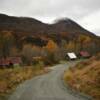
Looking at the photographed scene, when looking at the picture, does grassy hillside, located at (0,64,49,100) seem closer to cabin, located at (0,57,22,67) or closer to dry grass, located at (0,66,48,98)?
dry grass, located at (0,66,48,98)

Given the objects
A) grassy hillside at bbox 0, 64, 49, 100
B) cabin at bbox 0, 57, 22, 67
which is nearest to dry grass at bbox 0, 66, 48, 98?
grassy hillside at bbox 0, 64, 49, 100

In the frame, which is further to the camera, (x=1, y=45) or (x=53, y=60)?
(x=1, y=45)

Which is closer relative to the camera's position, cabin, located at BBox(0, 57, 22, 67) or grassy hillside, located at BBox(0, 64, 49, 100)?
grassy hillside, located at BBox(0, 64, 49, 100)

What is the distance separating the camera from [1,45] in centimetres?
13912

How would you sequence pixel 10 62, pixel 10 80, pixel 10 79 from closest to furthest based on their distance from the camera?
pixel 10 80
pixel 10 79
pixel 10 62

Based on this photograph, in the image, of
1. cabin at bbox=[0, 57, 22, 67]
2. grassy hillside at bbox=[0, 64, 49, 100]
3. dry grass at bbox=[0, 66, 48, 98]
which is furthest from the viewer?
cabin at bbox=[0, 57, 22, 67]

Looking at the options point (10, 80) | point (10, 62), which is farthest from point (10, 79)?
point (10, 62)

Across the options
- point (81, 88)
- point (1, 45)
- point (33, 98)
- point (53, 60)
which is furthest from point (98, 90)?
point (1, 45)

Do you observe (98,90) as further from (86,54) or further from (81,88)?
(86,54)

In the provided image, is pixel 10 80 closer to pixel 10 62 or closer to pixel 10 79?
pixel 10 79

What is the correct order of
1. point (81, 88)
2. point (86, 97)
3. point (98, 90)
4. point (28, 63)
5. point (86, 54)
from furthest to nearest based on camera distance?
point (86, 54)
point (28, 63)
point (81, 88)
point (98, 90)
point (86, 97)

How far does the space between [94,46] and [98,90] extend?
120451mm

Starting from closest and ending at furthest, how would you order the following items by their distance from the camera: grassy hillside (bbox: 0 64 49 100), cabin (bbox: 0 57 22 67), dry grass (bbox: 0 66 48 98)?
grassy hillside (bbox: 0 64 49 100)
dry grass (bbox: 0 66 48 98)
cabin (bbox: 0 57 22 67)

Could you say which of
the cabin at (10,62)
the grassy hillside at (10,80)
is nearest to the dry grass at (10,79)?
the grassy hillside at (10,80)
